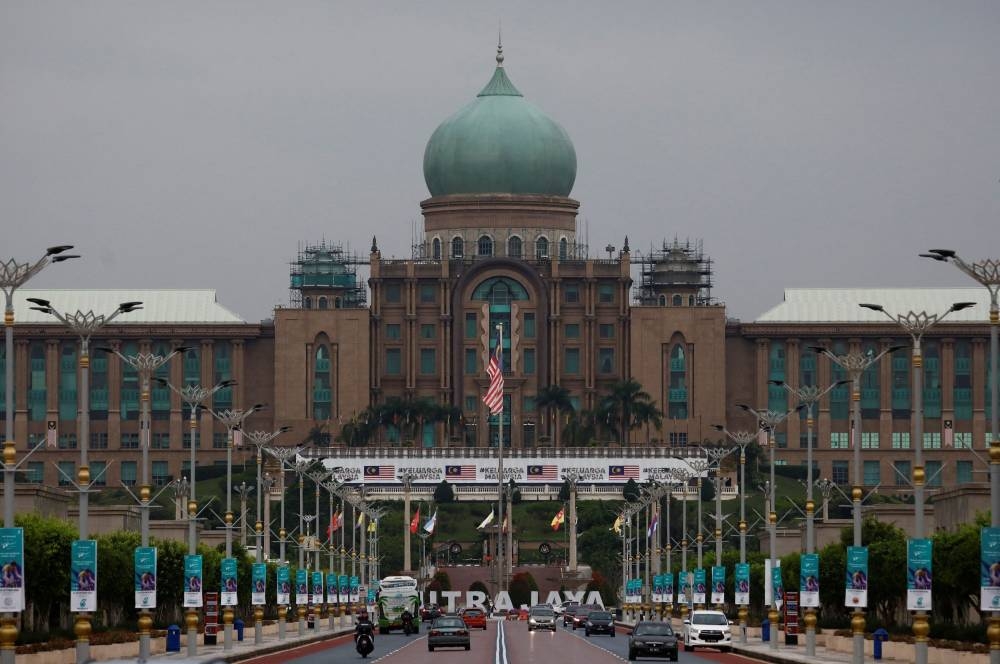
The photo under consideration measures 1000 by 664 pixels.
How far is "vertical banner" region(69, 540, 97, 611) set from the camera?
61688 millimetres

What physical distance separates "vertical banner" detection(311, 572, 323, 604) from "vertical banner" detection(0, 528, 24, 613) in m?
51.4

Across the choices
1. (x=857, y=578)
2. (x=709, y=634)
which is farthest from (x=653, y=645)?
(x=857, y=578)

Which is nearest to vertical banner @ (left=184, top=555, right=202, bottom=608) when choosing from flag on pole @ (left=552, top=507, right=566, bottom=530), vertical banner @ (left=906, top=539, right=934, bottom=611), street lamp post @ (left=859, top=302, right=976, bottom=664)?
street lamp post @ (left=859, top=302, right=976, bottom=664)

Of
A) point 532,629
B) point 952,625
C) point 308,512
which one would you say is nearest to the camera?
point 952,625

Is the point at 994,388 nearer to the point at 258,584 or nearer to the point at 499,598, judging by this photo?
the point at 258,584

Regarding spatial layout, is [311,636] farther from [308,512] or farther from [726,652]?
[308,512]

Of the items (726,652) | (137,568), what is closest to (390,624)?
(726,652)

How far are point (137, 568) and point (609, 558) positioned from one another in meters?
120

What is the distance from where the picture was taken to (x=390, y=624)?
4665 inches

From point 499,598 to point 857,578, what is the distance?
106187mm

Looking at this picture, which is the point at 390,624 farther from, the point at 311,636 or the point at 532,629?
the point at 311,636

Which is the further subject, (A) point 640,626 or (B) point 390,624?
(B) point 390,624

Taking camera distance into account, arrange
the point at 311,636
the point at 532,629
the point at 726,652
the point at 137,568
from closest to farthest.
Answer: the point at 137,568 → the point at 726,652 → the point at 311,636 → the point at 532,629

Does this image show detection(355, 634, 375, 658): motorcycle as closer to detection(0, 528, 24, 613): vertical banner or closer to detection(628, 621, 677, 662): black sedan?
detection(628, 621, 677, 662): black sedan
